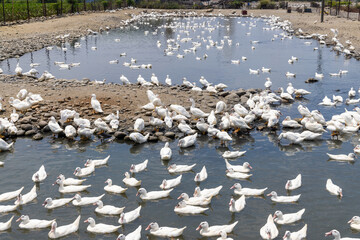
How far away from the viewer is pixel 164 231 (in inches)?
434

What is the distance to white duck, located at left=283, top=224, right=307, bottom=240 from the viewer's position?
10.5 meters

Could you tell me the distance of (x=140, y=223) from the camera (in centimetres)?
1179

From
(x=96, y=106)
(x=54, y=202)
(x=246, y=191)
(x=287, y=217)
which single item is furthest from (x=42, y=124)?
(x=287, y=217)

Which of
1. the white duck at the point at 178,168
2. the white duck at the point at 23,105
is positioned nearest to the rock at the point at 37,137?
the white duck at the point at 23,105

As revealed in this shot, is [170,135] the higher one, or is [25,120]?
[25,120]

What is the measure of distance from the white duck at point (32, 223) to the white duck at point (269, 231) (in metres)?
5.54

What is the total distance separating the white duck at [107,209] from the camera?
12.1 m

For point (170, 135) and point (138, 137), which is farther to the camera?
point (170, 135)

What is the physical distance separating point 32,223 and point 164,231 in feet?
11.7

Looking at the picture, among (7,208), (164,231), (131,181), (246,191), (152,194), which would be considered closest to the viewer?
(164,231)

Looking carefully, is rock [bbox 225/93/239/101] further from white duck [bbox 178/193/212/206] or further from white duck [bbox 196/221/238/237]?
white duck [bbox 196/221/238/237]

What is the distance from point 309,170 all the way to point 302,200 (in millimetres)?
2387

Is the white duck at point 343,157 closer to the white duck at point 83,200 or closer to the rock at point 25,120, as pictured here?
the white duck at point 83,200

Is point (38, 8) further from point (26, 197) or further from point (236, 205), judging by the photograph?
point (236, 205)
